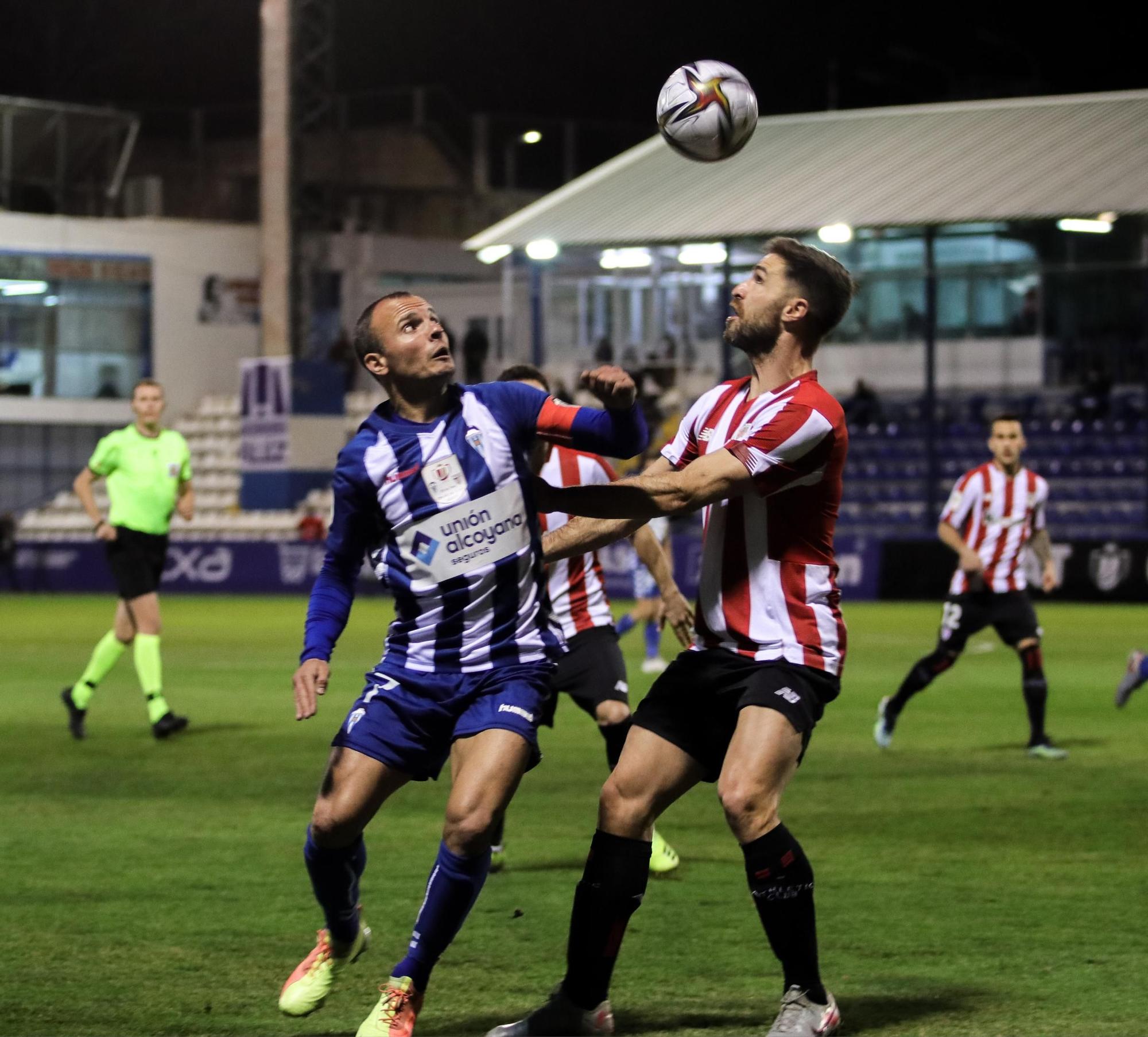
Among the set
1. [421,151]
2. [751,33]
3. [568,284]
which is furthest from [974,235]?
[421,151]

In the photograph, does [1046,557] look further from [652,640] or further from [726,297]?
[726,297]

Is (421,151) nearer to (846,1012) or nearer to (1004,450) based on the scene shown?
(1004,450)

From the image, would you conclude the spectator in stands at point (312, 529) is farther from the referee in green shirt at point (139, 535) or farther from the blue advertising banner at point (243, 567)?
the referee in green shirt at point (139, 535)

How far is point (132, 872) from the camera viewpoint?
7652 mm

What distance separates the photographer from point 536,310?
35469 millimetres

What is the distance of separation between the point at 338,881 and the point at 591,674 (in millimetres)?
2688

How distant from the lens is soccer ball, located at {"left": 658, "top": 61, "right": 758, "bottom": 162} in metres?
6.28

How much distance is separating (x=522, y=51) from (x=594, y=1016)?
4918 cm

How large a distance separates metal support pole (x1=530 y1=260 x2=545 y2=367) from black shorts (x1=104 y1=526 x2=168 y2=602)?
22406 millimetres

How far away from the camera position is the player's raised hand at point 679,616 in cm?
566

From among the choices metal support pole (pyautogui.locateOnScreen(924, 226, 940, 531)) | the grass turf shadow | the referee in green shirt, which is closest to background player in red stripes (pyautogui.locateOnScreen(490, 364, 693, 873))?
the grass turf shadow

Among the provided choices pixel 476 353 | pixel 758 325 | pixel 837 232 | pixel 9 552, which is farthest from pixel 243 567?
pixel 758 325

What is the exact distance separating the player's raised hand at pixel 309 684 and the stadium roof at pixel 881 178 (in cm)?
2535

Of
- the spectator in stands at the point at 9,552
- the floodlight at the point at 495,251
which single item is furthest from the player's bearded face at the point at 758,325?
the spectator in stands at the point at 9,552
